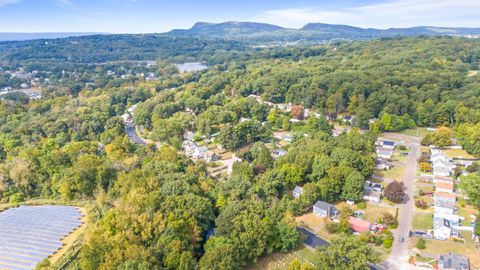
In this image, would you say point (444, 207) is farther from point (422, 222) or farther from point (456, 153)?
point (456, 153)

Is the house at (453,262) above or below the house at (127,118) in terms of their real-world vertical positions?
below

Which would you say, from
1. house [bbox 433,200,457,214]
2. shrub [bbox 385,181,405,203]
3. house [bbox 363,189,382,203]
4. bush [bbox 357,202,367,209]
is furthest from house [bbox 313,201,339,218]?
house [bbox 433,200,457,214]

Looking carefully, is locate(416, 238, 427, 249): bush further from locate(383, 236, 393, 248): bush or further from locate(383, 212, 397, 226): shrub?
locate(383, 212, 397, 226): shrub

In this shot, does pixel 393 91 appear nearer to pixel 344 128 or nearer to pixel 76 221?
pixel 344 128

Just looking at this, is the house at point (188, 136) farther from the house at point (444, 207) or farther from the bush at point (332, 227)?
the house at point (444, 207)

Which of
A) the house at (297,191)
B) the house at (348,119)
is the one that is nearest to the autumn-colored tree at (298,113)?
the house at (348,119)
